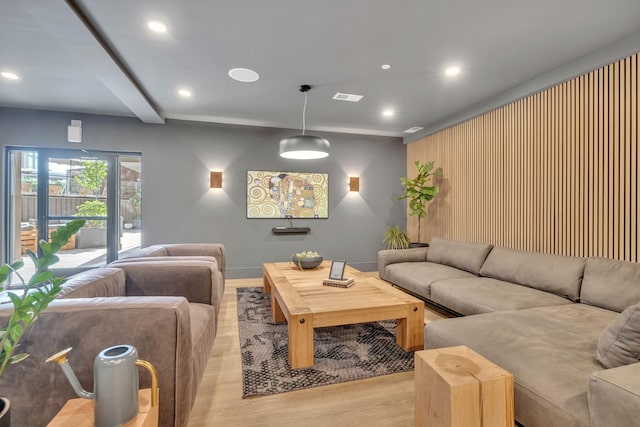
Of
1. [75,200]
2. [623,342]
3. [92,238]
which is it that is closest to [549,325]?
[623,342]

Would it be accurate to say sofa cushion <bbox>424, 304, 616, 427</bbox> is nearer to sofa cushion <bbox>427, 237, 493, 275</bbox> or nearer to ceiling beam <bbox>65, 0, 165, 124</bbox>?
sofa cushion <bbox>427, 237, 493, 275</bbox>

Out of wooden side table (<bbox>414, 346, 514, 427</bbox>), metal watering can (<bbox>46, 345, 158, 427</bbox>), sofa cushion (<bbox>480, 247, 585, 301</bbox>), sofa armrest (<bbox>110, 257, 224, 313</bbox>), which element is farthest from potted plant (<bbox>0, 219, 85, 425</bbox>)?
sofa cushion (<bbox>480, 247, 585, 301</bbox>)

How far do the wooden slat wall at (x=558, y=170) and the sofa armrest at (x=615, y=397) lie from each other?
211 centimetres

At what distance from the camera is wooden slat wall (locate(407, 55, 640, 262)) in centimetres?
256

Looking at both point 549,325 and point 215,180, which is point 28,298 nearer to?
point 549,325

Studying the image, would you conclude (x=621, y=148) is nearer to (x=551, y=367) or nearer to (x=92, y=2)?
Result: (x=551, y=367)

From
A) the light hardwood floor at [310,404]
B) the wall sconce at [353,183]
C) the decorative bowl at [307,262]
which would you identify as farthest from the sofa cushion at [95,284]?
the wall sconce at [353,183]

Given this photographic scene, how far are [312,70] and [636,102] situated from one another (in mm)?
2896

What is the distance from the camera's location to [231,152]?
16.4ft

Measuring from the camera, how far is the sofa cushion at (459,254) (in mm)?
3564

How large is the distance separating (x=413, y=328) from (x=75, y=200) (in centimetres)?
517

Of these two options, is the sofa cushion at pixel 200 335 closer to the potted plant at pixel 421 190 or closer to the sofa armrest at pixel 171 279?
the sofa armrest at pixel 171 279

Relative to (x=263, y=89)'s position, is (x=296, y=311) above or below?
below

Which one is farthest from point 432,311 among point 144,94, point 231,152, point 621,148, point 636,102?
point 144,94
